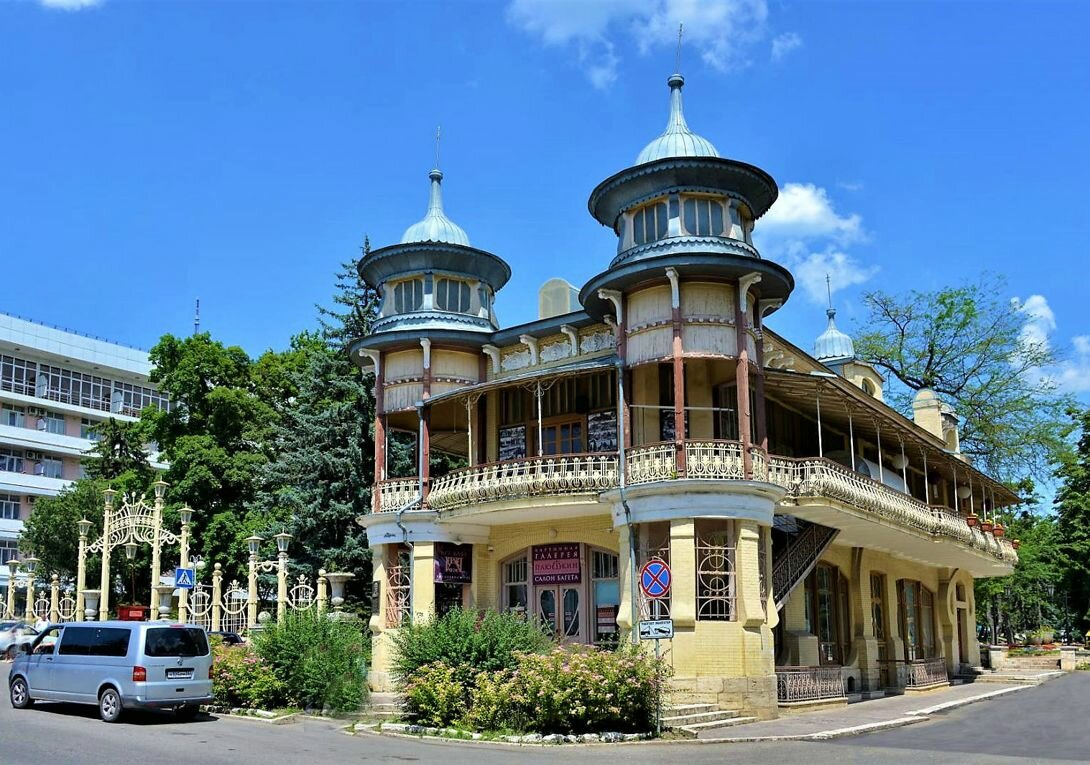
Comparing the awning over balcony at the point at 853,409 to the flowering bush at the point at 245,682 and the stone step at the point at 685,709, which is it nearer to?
the stone step at the point at 685,709

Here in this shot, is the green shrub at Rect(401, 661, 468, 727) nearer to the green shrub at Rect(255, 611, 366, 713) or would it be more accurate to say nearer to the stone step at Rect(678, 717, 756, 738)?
the green shrub at Rect(255, 611, 366, 713)

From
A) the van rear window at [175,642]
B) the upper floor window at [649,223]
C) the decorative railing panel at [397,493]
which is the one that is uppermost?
the upper floor window at [649,223]

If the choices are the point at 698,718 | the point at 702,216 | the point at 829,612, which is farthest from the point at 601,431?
the point at 829,612

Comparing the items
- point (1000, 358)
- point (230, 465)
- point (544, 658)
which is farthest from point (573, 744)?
point (1000, 358)

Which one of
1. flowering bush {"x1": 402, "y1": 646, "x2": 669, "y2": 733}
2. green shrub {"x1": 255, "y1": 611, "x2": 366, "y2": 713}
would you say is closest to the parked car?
green shrub {"x1": 255, "y1": 611, "x2": 366, "y2": 713}

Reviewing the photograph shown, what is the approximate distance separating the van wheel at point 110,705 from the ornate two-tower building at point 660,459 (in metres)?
6.19

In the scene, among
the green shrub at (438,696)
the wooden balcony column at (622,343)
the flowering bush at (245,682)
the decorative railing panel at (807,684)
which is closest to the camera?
the green shrub at (438,696)

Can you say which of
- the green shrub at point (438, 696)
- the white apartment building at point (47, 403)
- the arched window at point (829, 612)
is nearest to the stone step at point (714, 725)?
the green shrub at point (438, 696)

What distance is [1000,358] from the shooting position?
155 feet

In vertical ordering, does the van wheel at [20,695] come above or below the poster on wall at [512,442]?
below

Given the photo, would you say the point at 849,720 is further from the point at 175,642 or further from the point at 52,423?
the point at 52,423

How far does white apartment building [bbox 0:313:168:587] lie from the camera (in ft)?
216

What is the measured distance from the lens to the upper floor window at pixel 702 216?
23188 millimetres

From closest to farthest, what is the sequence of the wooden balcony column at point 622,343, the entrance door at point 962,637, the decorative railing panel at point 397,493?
the wooden balcony column at point 622,343
the decorative railing panel at point 397,493
the entrance door at point 962,637
